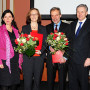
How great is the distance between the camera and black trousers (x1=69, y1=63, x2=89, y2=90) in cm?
302

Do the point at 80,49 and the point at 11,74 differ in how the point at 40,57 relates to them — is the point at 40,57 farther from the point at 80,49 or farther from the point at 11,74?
the point at 80,49

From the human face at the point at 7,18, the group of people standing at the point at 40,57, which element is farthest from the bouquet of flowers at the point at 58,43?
the human face at the point at 7,18

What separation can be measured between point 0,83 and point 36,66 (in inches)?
29.1

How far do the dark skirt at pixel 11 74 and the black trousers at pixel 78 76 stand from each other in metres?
1.03

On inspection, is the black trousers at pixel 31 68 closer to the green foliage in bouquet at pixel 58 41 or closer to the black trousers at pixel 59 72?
the black trousers at pixel 59 72

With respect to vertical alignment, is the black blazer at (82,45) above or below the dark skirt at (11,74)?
above

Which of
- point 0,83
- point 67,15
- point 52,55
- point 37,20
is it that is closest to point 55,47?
point 52,55

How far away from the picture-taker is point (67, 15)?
4.45m

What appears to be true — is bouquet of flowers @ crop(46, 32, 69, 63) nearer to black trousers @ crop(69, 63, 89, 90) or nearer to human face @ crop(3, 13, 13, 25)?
black trousers @ crop(69, 63, 89, 90)

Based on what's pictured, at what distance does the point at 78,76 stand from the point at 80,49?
51 centimetres

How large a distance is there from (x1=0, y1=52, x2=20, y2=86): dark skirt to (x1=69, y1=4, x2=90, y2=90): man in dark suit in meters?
1.04

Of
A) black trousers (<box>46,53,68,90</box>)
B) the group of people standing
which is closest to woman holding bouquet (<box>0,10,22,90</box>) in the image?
the group of people standing

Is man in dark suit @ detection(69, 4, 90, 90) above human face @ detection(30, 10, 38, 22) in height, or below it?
below

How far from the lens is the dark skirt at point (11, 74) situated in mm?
3057
